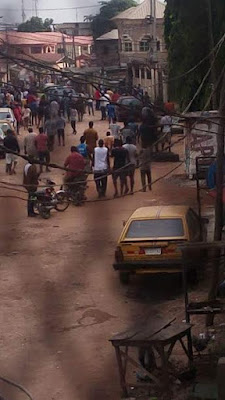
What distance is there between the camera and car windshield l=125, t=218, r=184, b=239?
15.4 ft

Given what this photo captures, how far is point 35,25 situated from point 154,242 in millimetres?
2116

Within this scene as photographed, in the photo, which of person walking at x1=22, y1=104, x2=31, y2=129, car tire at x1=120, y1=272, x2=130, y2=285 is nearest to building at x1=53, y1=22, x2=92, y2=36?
car tire at x1=120, y1=272, x2=130, y2=285

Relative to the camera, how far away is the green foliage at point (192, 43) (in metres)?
5.71

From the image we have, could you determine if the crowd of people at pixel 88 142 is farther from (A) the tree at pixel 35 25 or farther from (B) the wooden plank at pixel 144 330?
(A) the tree at pixel 35 25

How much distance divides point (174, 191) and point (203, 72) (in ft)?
3.88

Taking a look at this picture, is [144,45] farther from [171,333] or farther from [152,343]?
[152,343]

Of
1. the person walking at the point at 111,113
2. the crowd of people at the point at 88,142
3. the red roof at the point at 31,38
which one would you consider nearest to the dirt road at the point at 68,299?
the crowd of people at the point at 88,142

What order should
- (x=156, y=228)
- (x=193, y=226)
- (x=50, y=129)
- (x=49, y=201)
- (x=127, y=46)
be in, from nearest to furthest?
(x=156, y=228)
(x=193, y=226)
(x=49, y=201)
(x=127, y=46)
(x=50, y=129)

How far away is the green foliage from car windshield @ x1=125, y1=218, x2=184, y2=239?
139 cm

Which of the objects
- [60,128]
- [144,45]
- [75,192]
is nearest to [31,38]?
[75,192]

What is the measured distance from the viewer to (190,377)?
3.30 metres

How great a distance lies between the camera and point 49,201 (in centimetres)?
663

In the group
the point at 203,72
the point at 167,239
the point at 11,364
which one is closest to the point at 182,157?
the point at 203,72

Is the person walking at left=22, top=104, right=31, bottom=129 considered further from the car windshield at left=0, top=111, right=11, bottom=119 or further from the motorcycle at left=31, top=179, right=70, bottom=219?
the motorcycle at left=31, top=179, right=70, bottom=219
